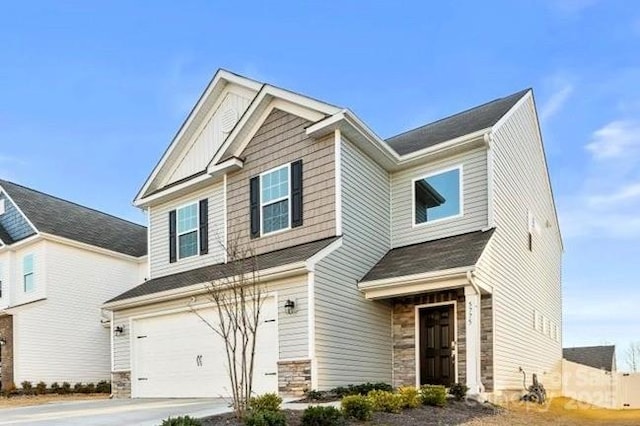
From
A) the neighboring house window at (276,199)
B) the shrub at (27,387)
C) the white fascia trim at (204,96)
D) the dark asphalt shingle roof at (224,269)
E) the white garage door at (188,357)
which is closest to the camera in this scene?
the dark asphalt shingle roof at (224,269)

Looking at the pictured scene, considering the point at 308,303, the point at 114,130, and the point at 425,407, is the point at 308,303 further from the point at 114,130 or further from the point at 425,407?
the point at 114,130

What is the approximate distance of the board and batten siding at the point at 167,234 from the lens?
1494 centimetres

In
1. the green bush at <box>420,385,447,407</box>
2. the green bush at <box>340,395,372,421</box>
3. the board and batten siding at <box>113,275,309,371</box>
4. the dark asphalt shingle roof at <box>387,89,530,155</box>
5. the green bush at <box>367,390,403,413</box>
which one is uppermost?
the dark asphalt shingle roof at <box>387,89,530,155</box>

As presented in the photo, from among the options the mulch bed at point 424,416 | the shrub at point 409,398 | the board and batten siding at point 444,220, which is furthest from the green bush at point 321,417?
the board and batten siding at point 444,220

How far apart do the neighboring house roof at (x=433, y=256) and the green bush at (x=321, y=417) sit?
4.58m

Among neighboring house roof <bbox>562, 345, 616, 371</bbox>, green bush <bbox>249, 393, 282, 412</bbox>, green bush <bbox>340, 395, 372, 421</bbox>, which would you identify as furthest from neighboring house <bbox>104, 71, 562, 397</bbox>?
neighboring house roof <bbox>562, 345, 616, 371</bbox>

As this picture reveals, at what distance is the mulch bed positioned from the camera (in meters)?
7.81

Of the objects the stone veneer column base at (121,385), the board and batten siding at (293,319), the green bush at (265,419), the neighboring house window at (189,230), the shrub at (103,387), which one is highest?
the neighboring house window at (189,230)

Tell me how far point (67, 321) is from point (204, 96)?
34.0 feet

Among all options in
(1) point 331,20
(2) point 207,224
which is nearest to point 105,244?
(2) point 207,224

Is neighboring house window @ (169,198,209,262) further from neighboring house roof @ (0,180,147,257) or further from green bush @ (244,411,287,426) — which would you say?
green bush @ (244,411,287,426)

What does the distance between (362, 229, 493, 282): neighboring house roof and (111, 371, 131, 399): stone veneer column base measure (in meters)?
7.14

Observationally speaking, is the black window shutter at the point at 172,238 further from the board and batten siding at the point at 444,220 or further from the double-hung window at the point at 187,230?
the board and batten siding at the point at 444,220

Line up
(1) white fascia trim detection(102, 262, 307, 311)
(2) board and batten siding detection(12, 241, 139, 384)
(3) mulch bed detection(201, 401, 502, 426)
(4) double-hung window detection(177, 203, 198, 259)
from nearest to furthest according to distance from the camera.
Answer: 1. (3) mulch bed detection(201, 401, 502, 426)
2. (1) white fascia trim detection(102, 262, 307, 311)
3. (4) double-hung window detection(177, 203, 198, 259)
4. (2) board and batten siding detection(12, 241, 139, 384)
